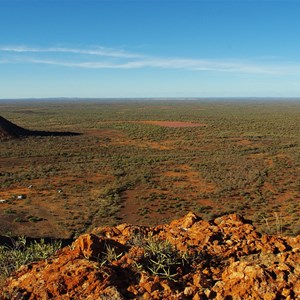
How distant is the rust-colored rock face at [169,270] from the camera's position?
399 cm

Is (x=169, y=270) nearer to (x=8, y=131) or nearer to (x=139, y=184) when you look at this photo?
(x=139, y=184)

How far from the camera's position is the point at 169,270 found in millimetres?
4500

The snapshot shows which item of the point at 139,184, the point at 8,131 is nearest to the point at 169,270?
the point at 139,184

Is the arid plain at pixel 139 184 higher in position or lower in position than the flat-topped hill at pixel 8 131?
lower

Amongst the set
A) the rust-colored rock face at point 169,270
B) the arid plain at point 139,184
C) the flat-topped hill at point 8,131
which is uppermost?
the rust-colored rock face at point 169,270

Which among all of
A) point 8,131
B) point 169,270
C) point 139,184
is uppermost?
point 169,270

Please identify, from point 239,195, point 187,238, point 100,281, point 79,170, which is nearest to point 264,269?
point 187,238

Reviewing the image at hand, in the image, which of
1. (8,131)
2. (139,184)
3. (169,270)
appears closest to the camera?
(169,270)

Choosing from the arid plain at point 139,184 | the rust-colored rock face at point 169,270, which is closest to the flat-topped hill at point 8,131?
the arid plain at point 139,184

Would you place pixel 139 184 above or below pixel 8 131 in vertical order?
below

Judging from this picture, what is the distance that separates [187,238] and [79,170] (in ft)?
76.3

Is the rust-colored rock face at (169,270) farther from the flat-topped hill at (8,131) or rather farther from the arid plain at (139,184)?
the flat-topped hill at (8,131)

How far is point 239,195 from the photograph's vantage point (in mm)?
21266

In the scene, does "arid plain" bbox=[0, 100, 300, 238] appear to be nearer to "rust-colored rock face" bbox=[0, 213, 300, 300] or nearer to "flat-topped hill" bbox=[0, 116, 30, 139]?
"flat-topped hill" bbox=[0, 116, 30, 139]
